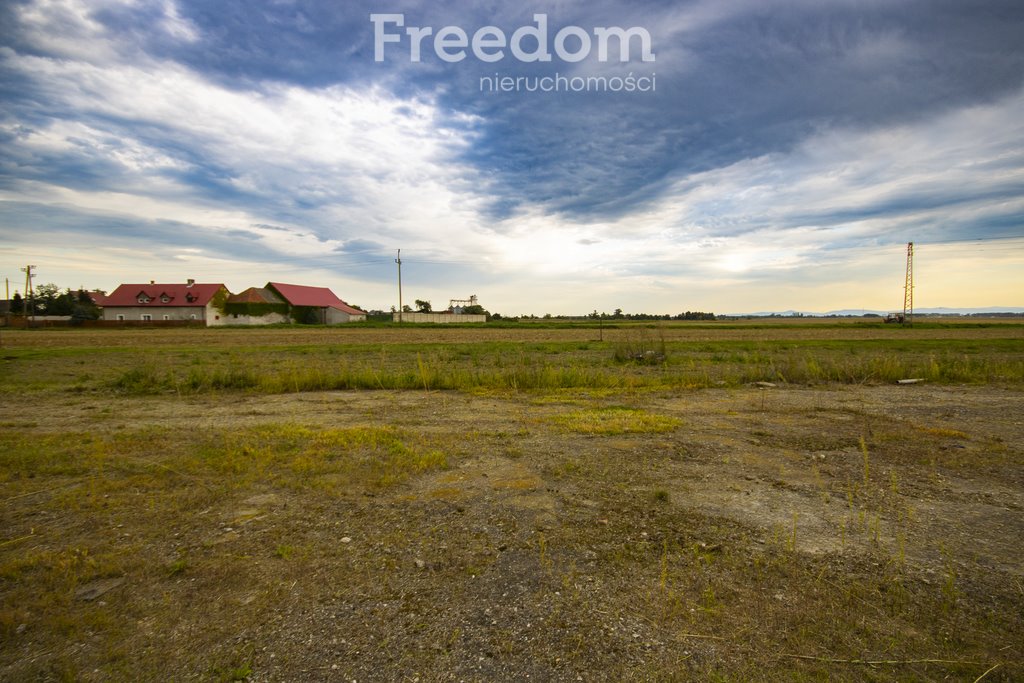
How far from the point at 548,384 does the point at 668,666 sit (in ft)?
28.4

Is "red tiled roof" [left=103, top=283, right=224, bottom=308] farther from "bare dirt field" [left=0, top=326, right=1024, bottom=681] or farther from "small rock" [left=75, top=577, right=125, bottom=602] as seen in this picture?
"small rock" [left=75, top=577, right=125, bottom=602]

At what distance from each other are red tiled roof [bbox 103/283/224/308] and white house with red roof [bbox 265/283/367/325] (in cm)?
807

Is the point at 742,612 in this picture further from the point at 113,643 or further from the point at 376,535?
the point at 113,643

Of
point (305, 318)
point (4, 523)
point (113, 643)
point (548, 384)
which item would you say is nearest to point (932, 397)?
point (548, 384)

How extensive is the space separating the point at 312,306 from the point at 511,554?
72239 millimetres

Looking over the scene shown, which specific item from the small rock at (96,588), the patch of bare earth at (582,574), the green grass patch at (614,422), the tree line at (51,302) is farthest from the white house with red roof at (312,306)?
the small rock at (96,588)

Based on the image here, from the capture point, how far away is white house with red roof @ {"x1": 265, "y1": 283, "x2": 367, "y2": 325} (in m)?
67.9

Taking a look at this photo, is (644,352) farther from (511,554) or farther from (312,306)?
(312,306)

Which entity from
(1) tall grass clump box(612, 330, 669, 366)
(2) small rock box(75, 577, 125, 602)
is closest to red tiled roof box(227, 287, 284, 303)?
(1) tall grass clump box(612, 330, 669, 366)

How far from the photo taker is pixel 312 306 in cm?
6894

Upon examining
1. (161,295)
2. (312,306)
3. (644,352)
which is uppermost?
(161,295)

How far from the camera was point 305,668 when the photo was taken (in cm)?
→ 216

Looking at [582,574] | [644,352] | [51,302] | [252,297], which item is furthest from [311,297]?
[582,574]

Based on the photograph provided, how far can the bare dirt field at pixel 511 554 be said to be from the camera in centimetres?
224
